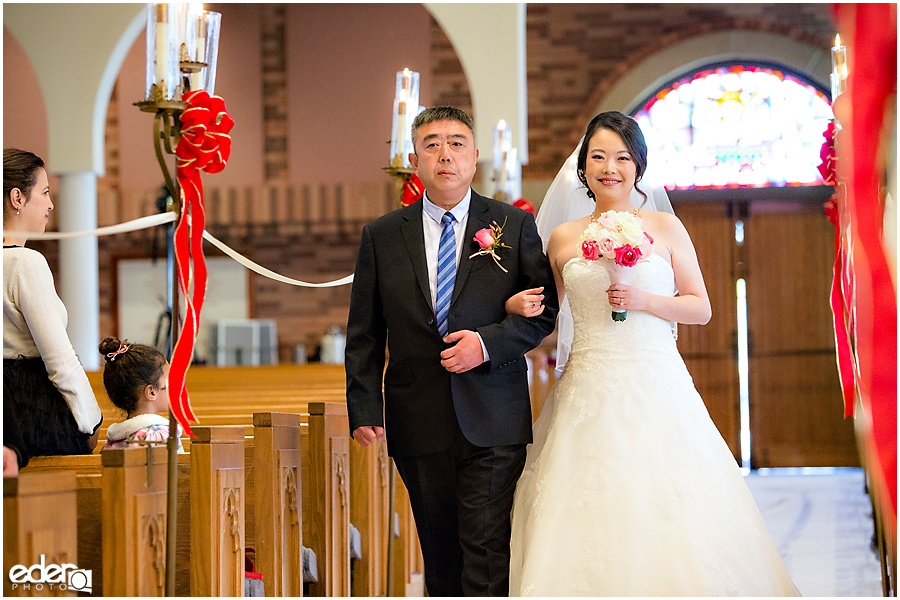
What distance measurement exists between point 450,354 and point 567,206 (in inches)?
42.2

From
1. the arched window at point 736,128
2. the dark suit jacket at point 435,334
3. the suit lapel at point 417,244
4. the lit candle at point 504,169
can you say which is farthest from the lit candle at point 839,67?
the arched window at point 736,128

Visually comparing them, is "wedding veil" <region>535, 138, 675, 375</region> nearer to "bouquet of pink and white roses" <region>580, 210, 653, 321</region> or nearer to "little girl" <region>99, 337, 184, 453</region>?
"bouquet of pink and white roses" <region>580, 210, 653, 321</region>

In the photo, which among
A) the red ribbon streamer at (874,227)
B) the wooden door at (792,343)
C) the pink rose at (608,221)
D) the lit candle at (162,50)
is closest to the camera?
the red ribbon streamer at (874,227)

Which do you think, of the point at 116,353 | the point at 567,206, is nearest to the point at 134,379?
the point at 116,353

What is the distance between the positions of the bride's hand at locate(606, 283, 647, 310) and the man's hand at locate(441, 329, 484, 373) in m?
0.44

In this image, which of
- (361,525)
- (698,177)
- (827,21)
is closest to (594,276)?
(361,525)

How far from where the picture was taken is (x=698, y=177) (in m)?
9.81

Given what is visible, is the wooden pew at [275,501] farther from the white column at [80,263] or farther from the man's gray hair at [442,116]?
the white column at [80,263]

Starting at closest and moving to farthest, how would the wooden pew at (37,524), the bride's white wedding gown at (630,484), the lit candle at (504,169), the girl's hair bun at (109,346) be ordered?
1. the wooden pew at (37,524)
2. the bride's white wedding gown at (630,484)
3. the girl's hair bun at (109,346)
4. the lit candle at (504,169)

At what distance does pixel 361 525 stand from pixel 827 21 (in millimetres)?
8174

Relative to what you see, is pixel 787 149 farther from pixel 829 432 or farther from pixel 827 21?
pixel 829 432

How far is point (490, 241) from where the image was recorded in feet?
8.72

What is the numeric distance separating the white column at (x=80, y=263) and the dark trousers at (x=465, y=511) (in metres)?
5.62

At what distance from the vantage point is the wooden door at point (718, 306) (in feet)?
32.1
